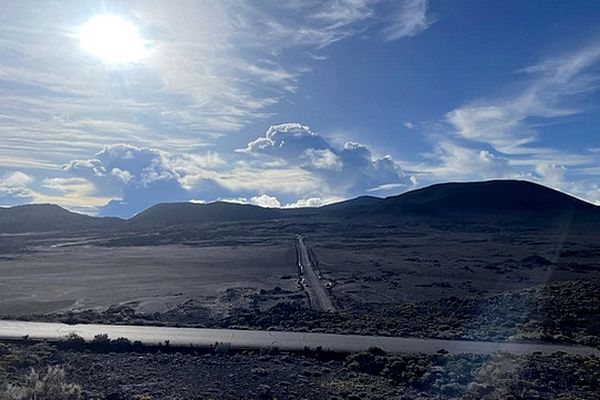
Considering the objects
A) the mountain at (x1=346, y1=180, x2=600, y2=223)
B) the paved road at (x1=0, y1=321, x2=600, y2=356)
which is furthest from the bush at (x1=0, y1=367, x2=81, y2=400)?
the mountain at (x1=346, y1=180, x2=600, y2=223)

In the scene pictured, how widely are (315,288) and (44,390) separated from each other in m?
29.0

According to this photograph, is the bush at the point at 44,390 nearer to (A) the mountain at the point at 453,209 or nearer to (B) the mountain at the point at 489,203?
(A) the mountain at the point at 453,209

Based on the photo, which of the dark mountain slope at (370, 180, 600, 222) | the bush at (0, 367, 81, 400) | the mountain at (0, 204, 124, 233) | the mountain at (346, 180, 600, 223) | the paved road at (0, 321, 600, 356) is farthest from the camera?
the mountain at (0, 204, 124, 233)

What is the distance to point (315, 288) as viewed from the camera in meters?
43.5

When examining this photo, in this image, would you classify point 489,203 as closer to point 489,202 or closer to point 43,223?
point 489,202

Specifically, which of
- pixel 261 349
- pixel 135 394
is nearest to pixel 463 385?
pixel 261 349

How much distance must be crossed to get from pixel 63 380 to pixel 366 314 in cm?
1717

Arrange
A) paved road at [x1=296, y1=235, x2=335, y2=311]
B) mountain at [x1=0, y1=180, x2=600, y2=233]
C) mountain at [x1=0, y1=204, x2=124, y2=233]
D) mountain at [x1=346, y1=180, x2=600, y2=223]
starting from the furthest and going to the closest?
1. mountain at [x1=0, y1=204, x2=124, y2=233]
2. mountain at [x1=346, y1=180, x2=600, y2=223]
3. mountain at [x1=0, y1=180, x2=600, y2=233]
4. paved road at [x1=296, y1=235, x2=335, y2=311]

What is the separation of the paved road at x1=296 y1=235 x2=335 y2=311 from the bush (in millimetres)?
19087

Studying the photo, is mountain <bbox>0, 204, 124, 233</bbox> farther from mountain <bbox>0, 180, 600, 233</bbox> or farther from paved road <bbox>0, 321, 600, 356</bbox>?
paved road <bbox>0, 321, 600, 356</bbox>

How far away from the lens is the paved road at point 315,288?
1390 inches

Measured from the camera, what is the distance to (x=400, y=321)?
2820cm

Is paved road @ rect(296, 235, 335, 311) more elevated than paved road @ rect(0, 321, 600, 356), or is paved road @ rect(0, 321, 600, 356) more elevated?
paved road @ rect(296, 235, 335, 311)

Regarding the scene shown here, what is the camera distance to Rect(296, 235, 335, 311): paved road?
3530 cm
